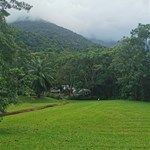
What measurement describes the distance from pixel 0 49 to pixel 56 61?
68.9 meters

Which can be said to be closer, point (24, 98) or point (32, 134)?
point (32, 134)

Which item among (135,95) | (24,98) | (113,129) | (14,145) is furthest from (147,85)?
(14,145)

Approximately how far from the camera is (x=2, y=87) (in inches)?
1021

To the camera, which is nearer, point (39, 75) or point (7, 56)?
point (7, 56)

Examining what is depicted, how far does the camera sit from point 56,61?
303 feet

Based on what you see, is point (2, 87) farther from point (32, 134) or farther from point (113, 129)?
point (113, 129)

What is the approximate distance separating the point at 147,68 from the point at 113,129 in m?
45.9

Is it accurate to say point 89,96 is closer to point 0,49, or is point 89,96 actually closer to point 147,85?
point 147,85

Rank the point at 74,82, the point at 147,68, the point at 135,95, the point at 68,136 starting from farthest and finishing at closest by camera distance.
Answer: the point at 74,82 → the point at 135,95 → the point at 147,68 → the point at 68,136

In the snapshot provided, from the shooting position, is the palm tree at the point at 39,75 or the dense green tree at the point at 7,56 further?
the palm tree at the point at 39,75

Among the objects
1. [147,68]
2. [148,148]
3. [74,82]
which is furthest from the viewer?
[74,82]

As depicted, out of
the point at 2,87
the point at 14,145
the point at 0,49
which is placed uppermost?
the point at 0,49

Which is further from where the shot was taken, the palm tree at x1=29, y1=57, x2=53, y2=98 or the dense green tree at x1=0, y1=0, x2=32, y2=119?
the palm tree at x1=29, y1=57, x2=53, y2=98

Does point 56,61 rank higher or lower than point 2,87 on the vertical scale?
higher
